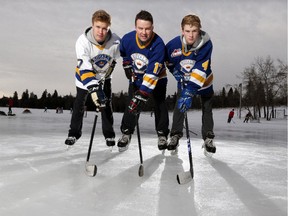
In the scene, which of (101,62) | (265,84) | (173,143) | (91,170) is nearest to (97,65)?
(101,62)

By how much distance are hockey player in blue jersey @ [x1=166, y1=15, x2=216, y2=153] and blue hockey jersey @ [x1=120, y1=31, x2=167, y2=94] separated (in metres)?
0.24

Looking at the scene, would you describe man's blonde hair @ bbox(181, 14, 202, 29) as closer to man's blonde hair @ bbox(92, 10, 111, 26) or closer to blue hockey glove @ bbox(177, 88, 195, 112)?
blue hockey glove @ bbox(177, 88, 195, 112)

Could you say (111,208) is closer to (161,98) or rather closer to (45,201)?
(45,201)

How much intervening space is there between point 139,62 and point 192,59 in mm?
674

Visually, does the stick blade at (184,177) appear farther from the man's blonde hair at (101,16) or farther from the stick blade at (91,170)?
the man's blonde hair at (101,16)

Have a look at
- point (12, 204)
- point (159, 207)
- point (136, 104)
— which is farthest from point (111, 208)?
point (136, 104)

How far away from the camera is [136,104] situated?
314 cm

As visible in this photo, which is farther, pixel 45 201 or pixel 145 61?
pixel 145 61

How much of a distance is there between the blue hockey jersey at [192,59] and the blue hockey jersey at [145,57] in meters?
0.20

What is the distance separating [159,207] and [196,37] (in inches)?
85.0

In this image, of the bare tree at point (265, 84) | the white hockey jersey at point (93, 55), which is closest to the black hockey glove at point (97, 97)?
the white hockey jersey at point (93, 55)

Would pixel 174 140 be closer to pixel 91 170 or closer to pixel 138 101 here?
pixel 138 101

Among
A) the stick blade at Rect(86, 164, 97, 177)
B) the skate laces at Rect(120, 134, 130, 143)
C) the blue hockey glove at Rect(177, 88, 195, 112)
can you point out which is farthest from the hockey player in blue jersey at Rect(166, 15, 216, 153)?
the stick blade at Rect(86, 164, 97, 177)

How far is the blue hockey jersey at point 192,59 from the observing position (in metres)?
→ 3.38
